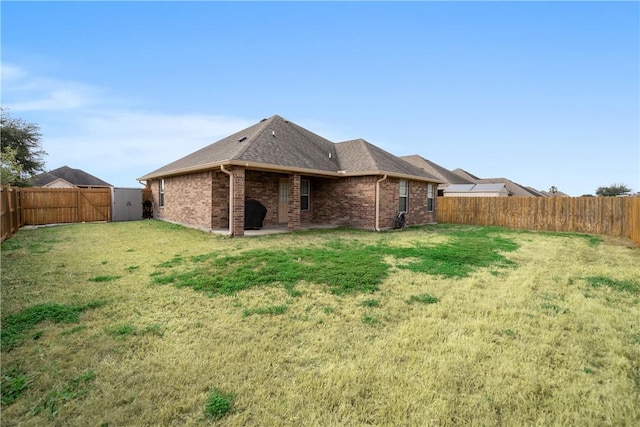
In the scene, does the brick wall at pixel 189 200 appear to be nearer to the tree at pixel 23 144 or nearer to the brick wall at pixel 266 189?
the brick wall at pixel 266 189

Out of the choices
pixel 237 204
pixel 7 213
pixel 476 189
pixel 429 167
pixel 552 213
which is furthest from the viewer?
pixel 429 167

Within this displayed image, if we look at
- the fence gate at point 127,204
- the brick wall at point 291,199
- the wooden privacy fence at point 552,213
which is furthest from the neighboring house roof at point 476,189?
the fence gate at point 127,204

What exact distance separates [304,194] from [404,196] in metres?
5.16

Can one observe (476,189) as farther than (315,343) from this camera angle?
Yes

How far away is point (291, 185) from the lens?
12211 mm

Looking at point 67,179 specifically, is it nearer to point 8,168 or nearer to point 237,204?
point 8,168

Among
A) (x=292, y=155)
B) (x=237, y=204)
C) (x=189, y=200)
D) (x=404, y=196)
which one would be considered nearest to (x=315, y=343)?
(x=237, y=204)

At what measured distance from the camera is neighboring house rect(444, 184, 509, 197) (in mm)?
27094

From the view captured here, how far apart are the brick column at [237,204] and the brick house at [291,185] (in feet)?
0.11

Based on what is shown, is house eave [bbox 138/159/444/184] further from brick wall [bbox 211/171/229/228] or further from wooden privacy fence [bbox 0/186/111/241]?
wooden privacy fence [bbox 0/186/111/241]

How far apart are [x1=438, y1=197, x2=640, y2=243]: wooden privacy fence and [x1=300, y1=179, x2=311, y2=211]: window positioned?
964cm

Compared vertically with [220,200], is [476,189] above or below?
above

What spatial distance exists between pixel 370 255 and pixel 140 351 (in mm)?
5601

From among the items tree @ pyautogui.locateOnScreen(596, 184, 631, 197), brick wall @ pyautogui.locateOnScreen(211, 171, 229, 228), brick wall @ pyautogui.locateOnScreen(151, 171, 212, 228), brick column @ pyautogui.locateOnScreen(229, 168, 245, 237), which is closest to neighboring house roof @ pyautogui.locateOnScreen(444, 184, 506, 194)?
brick wall @ pyautogui.locateOnScreen(211, 171, 229, 228)
